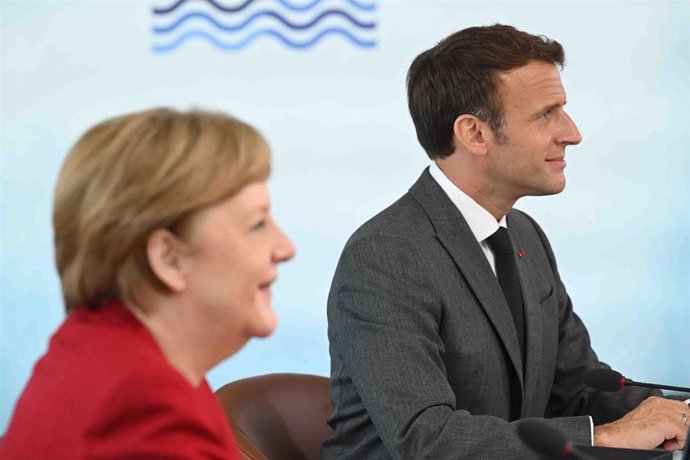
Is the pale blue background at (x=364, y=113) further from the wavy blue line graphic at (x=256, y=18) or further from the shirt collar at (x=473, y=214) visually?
the shirt collar at (x=473, y=214)

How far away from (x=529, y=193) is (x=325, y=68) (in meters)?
1.99

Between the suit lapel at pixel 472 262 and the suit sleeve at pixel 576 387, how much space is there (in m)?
0.29

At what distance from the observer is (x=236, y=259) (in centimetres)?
129

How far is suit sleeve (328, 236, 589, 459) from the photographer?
197cm

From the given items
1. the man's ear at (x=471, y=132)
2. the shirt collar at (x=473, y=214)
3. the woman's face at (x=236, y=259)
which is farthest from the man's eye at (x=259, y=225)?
the man's ear at (x=471, y=132)

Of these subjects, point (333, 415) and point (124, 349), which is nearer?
point (124, 349)

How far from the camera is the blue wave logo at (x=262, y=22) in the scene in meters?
4.29

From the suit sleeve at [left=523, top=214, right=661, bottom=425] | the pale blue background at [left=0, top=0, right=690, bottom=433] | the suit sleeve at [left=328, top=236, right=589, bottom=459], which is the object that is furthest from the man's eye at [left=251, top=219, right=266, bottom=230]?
the pale blue background at [left=0, top=0, right=690, bottom=433]

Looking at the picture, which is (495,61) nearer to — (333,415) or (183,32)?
(333,415)

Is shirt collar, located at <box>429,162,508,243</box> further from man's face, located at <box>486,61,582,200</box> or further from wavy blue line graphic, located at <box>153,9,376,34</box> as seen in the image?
wavy blue line graphic, located at <box>153,9,376,34</box>

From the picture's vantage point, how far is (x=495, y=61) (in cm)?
242

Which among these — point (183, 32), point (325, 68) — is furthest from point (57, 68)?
point (325, 68)

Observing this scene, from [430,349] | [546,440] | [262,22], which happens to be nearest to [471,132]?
[430,349]

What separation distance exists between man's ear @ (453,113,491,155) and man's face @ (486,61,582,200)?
24 mm
